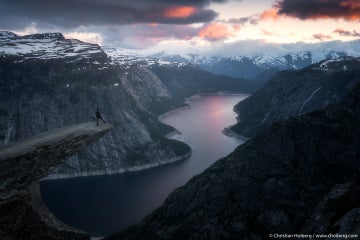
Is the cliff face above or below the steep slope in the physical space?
above

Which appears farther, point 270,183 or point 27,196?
point 270,183

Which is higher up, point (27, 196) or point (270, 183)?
point (27, 196)

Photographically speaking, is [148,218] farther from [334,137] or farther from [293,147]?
[334,137]

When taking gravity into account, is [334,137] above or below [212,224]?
above

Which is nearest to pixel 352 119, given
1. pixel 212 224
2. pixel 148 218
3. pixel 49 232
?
pixel 212 224

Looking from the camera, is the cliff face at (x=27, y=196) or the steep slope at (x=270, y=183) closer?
the cliff face at (x=27, y=196)

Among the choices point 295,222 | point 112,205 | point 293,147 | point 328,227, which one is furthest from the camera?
point 112,205

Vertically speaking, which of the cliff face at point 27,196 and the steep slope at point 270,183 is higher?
the cliff face at point 27,196

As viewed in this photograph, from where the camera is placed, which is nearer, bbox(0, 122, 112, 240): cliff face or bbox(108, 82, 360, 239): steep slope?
bbox(0, 122, 112, 240): cliff face
